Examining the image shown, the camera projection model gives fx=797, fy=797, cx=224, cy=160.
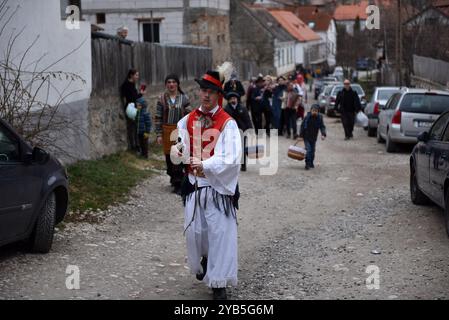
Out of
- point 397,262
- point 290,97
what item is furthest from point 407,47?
point 397,262

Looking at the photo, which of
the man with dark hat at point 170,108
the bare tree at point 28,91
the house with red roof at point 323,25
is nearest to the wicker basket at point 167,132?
the man with dark hat at point 170,108

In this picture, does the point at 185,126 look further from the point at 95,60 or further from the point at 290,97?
the point at 290,97

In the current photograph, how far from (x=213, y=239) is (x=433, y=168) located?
425 centimetres

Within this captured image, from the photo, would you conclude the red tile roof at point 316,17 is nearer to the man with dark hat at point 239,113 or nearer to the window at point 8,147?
the man with dark hat at point 239,113

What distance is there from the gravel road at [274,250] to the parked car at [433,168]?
0.32 metres

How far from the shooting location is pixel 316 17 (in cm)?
10481

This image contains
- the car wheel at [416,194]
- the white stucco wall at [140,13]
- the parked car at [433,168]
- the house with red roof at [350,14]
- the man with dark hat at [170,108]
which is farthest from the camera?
the house with red roof at [350,14]

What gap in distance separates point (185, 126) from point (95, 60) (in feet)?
26.9

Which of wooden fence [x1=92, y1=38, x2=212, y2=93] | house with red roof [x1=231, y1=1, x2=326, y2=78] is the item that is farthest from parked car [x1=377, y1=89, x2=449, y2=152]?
house with red roof [x1=231, y1=1, x2=326, y2=78]

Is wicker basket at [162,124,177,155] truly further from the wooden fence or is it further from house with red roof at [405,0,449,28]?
house with red roof at [405,0,449,28]

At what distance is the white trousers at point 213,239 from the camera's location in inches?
268

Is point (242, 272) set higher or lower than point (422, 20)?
lower
